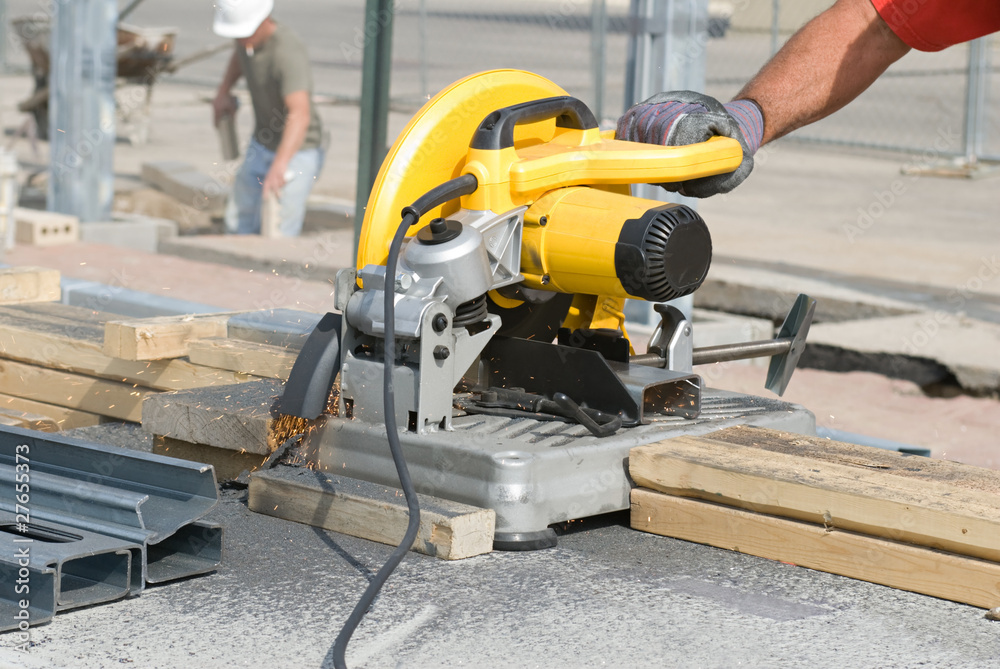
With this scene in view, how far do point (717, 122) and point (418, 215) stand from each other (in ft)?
2.29

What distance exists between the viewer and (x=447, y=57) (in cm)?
2409

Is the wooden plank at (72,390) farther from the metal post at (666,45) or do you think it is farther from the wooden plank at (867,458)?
the metal post at (666,45)

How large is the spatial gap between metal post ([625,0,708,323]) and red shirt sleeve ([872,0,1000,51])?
90.9 inches

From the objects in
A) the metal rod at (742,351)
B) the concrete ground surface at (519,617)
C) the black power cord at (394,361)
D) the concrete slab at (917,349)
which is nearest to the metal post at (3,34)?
the concrete slab at (917,349)

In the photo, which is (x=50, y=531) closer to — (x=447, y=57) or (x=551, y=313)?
(x=551, y=313)

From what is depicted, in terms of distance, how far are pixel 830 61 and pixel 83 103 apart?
6.29 metres

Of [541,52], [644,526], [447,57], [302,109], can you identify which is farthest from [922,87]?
[644,526]

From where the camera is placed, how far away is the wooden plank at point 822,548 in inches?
76.9

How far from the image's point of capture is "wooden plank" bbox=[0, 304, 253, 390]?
308 centimetres

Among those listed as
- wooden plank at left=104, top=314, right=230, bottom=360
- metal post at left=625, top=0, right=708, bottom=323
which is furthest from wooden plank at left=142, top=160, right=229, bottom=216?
wooden plank at left=104, top=314, right=230, bottom=360

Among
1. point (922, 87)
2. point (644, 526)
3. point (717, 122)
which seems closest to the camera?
point (644, 526)

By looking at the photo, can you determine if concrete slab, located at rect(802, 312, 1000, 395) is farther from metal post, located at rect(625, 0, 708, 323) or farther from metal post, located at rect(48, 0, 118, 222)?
metal post, located at rect(48, 0, 118, 222)

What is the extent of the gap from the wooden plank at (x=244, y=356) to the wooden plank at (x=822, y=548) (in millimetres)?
1026

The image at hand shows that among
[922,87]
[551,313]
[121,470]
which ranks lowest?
[121,470]
